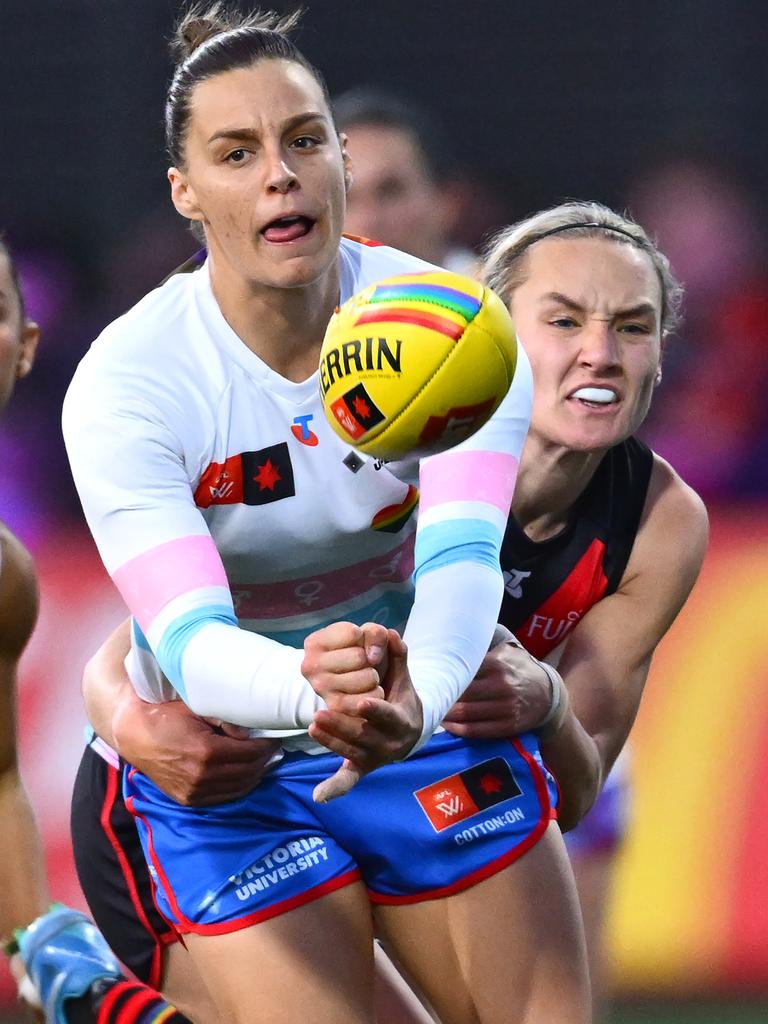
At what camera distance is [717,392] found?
12.8ft

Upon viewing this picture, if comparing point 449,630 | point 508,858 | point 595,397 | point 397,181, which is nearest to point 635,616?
point 595,397

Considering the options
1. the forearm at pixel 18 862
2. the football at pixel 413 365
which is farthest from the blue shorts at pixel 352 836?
the forearm at pixel 18 862

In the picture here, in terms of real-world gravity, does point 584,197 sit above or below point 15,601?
above

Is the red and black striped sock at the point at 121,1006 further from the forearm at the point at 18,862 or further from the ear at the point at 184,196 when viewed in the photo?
the ear at the point at 184,196

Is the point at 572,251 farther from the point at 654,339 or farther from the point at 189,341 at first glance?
the point at 189,341

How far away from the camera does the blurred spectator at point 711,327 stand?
385 centimetres

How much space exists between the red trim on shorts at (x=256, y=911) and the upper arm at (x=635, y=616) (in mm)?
535

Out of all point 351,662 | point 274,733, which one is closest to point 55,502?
point 274,733

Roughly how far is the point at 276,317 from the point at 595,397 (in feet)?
1.98

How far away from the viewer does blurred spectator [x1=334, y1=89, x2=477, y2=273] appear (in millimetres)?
3340

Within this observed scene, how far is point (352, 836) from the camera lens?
2160mm

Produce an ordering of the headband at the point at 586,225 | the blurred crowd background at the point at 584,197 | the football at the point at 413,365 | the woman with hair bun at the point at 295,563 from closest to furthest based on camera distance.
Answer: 1. the football at the point at 413,365
2. the woman with hair bun at the point at 295,563
3. the headband at the point at 586,225
4. the blurred crowd background at the point at 584,197

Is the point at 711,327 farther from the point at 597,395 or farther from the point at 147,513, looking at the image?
A: the point at 147,513

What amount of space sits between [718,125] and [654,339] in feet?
4.69
